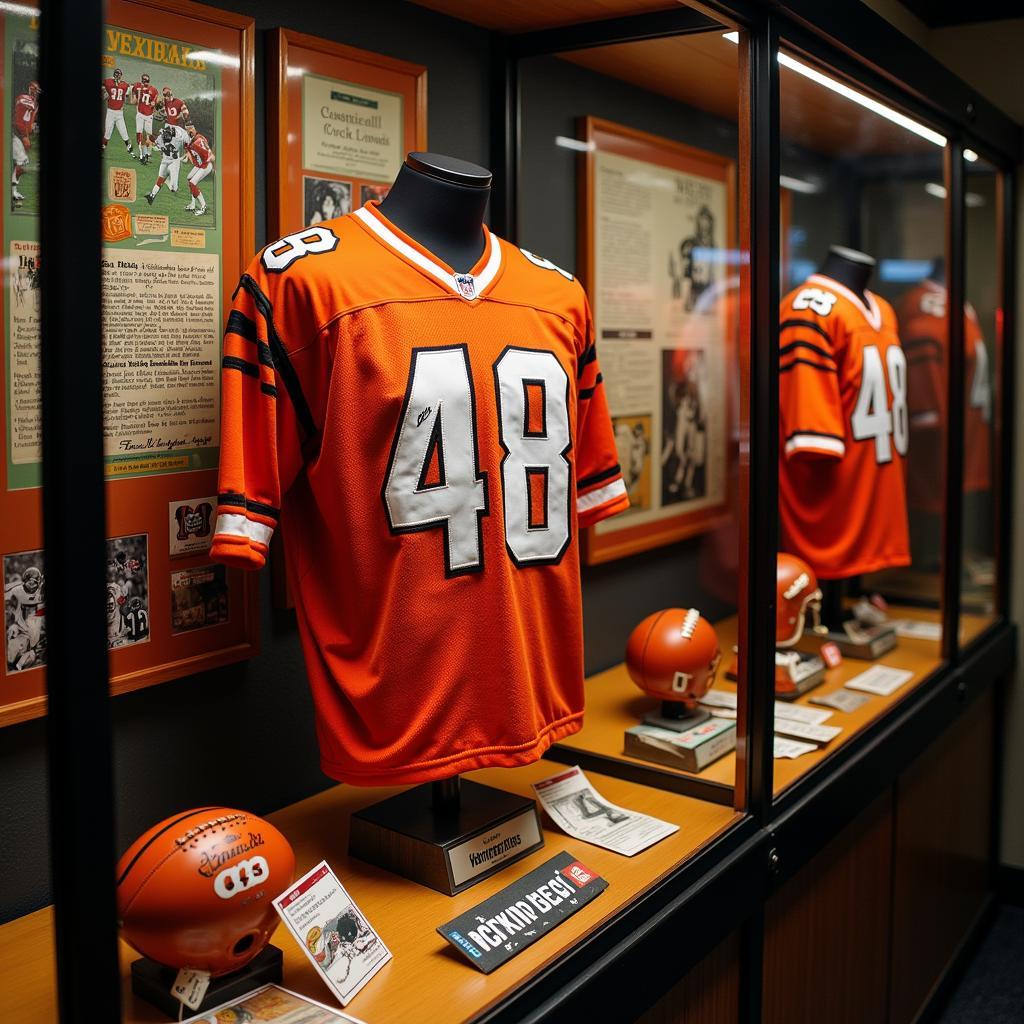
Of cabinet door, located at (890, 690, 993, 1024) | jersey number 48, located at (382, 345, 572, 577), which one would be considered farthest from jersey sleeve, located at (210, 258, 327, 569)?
cabinet door, located at (890, 690, 993, 1024)

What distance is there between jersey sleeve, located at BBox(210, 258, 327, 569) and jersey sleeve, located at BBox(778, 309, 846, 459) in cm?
135

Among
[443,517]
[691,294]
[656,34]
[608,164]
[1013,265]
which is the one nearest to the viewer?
[443,517]

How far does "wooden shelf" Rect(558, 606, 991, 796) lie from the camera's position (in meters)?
1.97

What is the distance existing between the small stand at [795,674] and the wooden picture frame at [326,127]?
113 cm

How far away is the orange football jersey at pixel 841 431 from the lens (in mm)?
2502

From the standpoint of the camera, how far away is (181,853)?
1161mm

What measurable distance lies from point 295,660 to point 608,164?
1.22 meters

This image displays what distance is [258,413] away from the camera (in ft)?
4.52

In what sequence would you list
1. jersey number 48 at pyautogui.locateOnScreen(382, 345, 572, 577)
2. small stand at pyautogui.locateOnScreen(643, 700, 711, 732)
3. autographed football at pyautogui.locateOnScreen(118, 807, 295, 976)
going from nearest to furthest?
autographed football at pyautogui.locateOnScreen(118, 807, 295, 976) → jersey number 48 at pyautogui.locateOnScreen(382, 345, 572, 577) → small stand at pyautogui.locateOnScreen(643, 700, 711, 732)

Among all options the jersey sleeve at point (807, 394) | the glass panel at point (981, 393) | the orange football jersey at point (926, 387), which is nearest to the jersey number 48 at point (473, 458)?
the jersey sleeve at point (807, 394)

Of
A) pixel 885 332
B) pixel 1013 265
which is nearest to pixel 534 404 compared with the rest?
pixel 885 332

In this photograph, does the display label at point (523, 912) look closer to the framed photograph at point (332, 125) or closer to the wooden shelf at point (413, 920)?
the wooden shelf at point (413, 920)

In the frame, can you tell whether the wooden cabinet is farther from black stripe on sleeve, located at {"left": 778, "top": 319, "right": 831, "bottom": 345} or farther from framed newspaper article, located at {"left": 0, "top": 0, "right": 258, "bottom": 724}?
black stripe on sleeve, located at {"left": 778, "top": 319, "right": 831, "bottom": 345}

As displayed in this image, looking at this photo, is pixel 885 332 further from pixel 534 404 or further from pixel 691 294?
pixel 534 404
